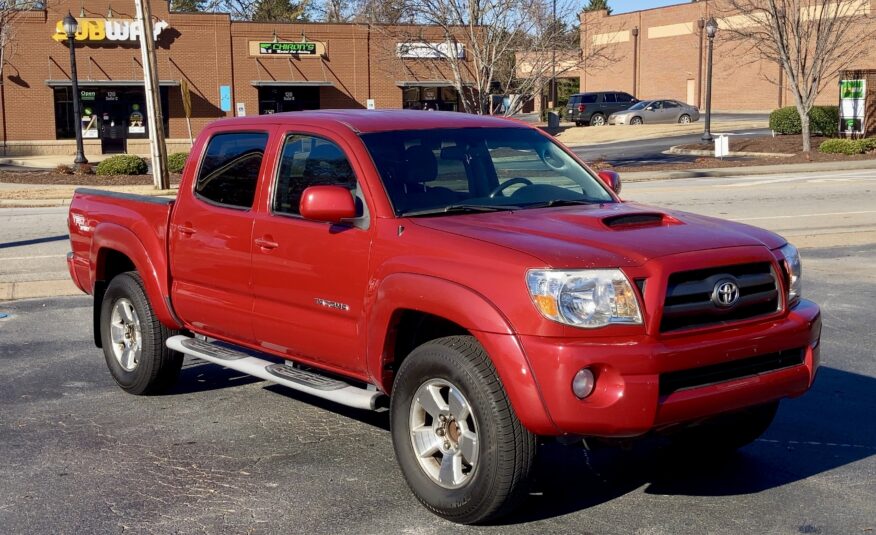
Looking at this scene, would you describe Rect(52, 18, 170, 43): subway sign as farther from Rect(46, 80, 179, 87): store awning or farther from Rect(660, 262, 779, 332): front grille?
Rect(660, 262, 779, 332): front grille

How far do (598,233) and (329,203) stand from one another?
1341mm

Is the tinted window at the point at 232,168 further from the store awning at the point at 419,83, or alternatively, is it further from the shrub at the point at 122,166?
the store awning at the point at 419,83

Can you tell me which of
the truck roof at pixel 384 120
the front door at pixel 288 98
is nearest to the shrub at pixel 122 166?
the front door at pixel 288 98

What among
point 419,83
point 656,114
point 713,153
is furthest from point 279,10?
point 713,153

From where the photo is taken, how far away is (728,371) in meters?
4.66

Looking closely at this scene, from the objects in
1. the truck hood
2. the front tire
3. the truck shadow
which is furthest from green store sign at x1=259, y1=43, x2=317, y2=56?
the front tire

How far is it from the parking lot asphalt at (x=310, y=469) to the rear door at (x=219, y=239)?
707mm

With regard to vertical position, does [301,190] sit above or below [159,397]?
above

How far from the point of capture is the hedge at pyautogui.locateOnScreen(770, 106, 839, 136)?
3972cm

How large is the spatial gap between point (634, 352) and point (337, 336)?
5.71ft

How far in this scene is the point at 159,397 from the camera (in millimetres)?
7188

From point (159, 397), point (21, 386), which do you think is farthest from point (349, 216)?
point (21, 386)

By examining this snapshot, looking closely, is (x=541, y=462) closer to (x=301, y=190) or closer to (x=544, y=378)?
(x=544, y=378)

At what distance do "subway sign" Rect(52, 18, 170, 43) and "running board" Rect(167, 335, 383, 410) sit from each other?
4554 centimetres
